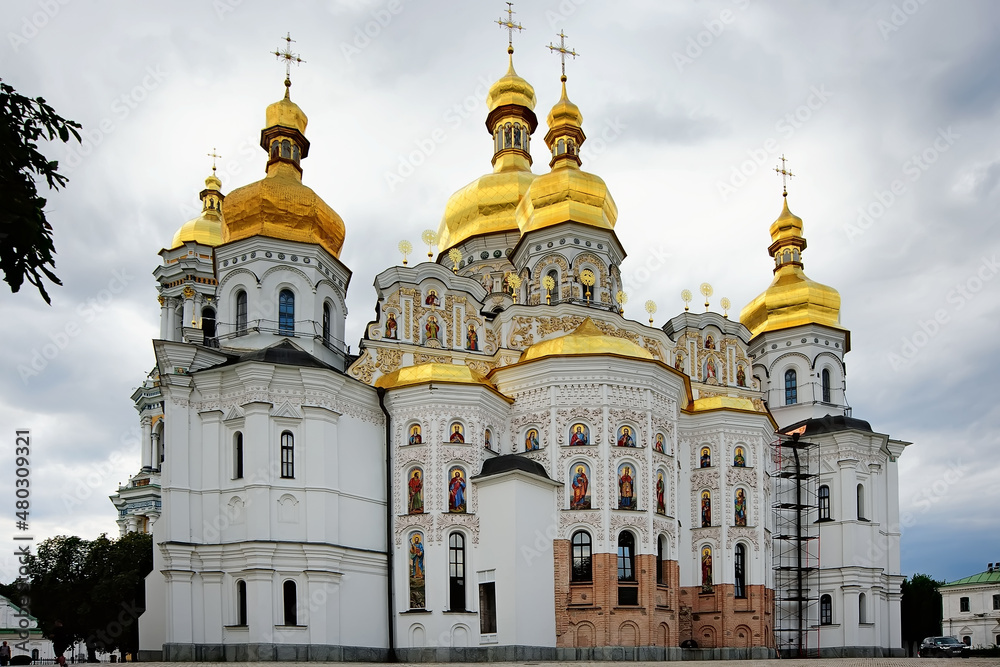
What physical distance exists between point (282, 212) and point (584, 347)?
10.5 m

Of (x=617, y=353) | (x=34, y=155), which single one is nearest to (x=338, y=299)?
(x=617, y=353)

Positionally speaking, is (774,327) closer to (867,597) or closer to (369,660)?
(867,597)

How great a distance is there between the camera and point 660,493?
29.6m

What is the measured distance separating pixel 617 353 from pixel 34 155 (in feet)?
68.8

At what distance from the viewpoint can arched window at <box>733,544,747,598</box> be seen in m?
31.6

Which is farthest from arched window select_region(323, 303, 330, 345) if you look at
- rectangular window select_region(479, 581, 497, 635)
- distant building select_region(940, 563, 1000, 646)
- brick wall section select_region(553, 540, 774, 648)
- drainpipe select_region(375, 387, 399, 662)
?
distant building select_region(940, 563, 1000, 646)

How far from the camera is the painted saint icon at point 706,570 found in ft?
104

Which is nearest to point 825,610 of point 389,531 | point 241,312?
point 389,531

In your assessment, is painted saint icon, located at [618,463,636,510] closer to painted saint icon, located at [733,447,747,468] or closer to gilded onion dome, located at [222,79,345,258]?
painted saint icon, located at [733,447,747,468]

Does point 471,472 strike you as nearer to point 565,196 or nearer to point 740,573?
point 740,573

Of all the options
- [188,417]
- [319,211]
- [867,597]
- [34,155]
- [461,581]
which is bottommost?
[867,597]

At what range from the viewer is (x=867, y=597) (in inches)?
1451

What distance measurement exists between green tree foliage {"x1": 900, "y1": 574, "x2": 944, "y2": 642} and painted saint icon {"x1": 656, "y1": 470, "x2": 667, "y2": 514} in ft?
105

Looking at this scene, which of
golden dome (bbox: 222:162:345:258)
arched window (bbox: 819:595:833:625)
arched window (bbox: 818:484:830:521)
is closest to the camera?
golden dome (bbox: 222:162:345:258)
